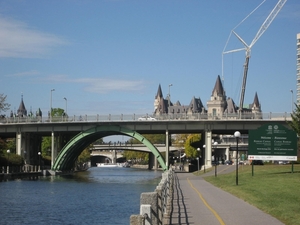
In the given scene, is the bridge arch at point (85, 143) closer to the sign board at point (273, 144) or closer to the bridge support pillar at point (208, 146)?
the bridge support pillar at point (208, 146)

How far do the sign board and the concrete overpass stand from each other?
98.3 feet

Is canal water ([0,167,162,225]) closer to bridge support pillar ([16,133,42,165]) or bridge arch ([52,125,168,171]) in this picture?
bridge arch ([52,125,168,171])

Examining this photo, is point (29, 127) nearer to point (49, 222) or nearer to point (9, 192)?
point (9, 192)

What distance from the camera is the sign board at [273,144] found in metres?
56.9

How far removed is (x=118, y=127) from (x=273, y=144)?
133 ft

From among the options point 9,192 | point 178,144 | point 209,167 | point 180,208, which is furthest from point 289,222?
point 178,144

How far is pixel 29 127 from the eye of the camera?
326 ft

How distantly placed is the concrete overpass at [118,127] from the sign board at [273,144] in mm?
29951

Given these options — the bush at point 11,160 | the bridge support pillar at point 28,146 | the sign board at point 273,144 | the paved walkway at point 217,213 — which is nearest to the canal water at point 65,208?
the paved walkway at point 217,213

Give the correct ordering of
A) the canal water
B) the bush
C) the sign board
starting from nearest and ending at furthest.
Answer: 1. the canal water
2. the sign board
3. the bush

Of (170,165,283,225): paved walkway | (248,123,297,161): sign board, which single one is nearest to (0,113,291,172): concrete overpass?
(248,123,297,161): sign board

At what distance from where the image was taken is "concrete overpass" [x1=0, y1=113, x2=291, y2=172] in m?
90.8

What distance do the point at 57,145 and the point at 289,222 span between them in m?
88.5

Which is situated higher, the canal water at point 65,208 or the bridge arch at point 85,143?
the bridge arch at point 85,143
